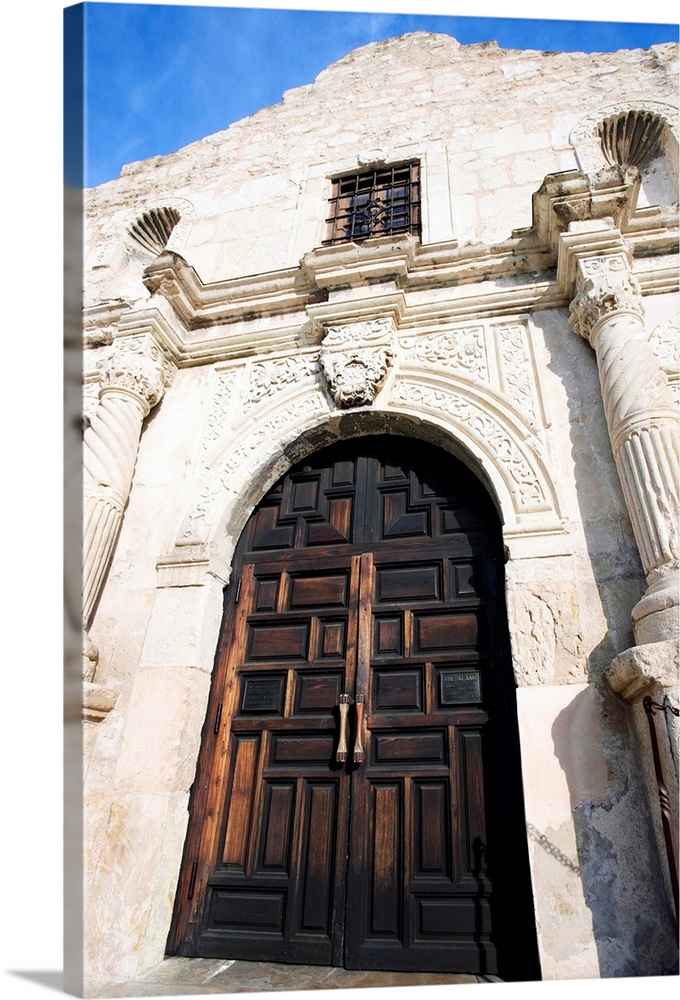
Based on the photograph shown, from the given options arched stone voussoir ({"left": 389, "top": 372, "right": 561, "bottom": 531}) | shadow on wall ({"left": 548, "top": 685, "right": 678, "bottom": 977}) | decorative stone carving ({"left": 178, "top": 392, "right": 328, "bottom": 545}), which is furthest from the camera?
decorative stone carving ({"left": 178, "top": 392, "right": 328, "bottom": 545})

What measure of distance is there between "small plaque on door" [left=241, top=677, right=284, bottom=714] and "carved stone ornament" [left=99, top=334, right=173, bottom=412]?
2169 millimetres

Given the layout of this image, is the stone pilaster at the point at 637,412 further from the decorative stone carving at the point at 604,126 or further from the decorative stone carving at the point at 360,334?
the decorative stone carving at the point at 604,126

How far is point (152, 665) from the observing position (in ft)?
11.9

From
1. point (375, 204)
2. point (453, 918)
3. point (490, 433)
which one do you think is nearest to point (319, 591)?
point (490, 433)

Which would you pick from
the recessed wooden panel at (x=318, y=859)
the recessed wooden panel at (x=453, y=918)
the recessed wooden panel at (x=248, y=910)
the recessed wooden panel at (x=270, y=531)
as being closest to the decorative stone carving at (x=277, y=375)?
the recessed wooden panel at (x=270, y=531)

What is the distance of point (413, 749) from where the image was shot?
3.27 meters

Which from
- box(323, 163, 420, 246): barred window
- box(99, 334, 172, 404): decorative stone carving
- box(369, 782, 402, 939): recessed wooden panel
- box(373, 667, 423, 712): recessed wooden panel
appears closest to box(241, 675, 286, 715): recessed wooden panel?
box(373, 667, 423, 712): recessed wooden panel

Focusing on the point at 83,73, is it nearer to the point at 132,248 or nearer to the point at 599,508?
the point at 599,508

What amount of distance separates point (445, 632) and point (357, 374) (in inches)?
71.2

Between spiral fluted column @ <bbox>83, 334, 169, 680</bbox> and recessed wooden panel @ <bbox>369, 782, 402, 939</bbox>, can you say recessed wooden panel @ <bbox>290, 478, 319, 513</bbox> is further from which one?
recessed wooden panel @ <bbox>369, 782, 402, 939</bbox>

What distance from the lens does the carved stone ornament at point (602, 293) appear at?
145 inches

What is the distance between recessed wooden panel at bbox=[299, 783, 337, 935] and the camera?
3.03 meters

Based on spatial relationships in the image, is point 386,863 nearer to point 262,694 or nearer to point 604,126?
point 262,694

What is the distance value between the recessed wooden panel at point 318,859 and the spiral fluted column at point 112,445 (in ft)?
4.74
